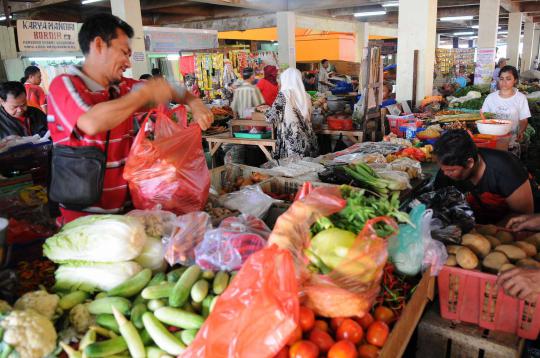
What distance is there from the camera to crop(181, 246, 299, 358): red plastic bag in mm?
1335

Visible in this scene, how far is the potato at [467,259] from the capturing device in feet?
7.08

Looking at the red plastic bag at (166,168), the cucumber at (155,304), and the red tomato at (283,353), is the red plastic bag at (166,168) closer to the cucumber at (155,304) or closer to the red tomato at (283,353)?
the cucumber at (155,304)

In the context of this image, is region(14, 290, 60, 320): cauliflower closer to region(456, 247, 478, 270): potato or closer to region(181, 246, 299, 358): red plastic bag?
region(181, 246, 299, 358): red plastic bag

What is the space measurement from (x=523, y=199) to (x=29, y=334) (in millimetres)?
3044

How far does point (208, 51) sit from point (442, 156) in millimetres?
9892

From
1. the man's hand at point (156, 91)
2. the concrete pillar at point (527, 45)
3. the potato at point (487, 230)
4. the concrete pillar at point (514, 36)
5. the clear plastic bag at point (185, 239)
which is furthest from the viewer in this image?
the concrete pillar at point (527, 45)

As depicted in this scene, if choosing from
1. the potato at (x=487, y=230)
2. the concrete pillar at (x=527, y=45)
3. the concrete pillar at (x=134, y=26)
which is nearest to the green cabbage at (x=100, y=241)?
the potato at (x=487, y=230)

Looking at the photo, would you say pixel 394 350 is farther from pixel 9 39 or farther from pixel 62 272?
pixel 9 39

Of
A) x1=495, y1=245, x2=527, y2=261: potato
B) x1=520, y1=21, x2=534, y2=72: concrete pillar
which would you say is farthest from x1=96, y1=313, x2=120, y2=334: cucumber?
Result: x1=520, y1=21, x2=534, y2=72: concrete pillar

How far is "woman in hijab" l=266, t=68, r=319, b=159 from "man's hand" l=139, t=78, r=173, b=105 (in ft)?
12.6

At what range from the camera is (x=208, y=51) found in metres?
11.7

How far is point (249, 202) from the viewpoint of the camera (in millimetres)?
2803

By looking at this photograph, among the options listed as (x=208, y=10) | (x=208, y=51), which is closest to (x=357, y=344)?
(x=208, y=51)

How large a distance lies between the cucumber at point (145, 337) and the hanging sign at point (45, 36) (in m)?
7.97
